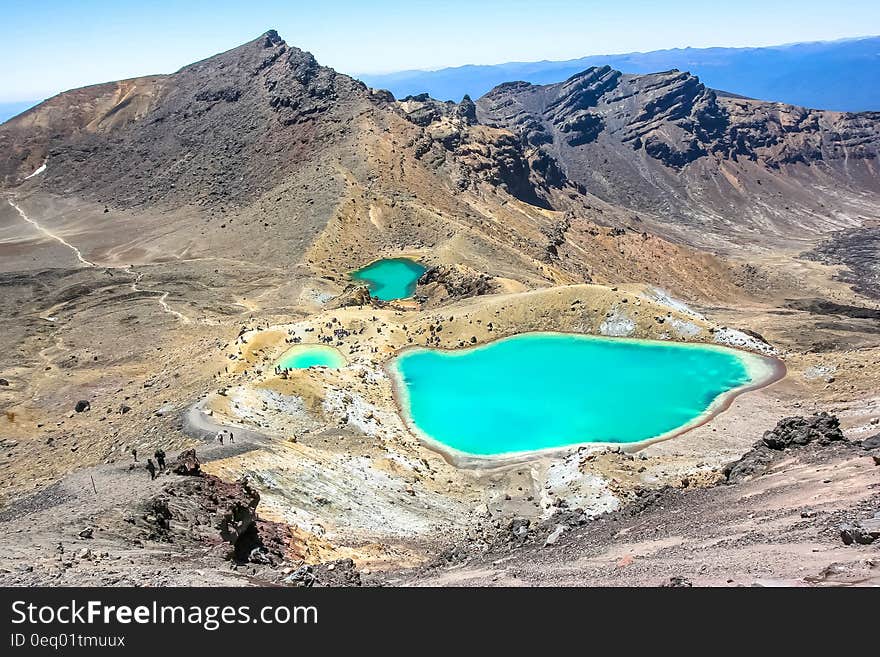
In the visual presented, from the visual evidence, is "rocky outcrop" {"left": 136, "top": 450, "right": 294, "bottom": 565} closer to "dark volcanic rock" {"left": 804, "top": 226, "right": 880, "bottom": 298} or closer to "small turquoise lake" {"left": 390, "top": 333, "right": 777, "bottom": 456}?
"small turquoise lake" {"left": 390, "top": 333, "right": 777, "bottom": 456}

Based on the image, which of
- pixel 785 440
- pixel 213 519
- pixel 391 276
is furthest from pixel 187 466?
pixel 391 276

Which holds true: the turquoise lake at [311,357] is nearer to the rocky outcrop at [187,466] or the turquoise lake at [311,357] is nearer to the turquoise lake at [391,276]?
the rocky outcrop at [187,466]

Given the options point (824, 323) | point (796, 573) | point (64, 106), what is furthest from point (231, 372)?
point (64, 106)

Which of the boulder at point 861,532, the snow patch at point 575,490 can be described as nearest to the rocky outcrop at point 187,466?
the snow patch at point 575,490

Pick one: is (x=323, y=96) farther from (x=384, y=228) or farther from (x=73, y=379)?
(x=73, y=379)

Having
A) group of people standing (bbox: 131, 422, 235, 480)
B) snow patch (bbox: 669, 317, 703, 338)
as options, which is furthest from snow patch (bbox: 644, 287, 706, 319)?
group of people standing (bbox: 131, 422, 235, 480)

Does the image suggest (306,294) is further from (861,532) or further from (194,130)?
(194,130)

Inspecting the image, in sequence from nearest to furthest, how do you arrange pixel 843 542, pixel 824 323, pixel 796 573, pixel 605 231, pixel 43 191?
1. pixel 796 573
2. pixel 843 542
3. pixel 824 323
4. pixel 605 231
5. pixel 43 191
